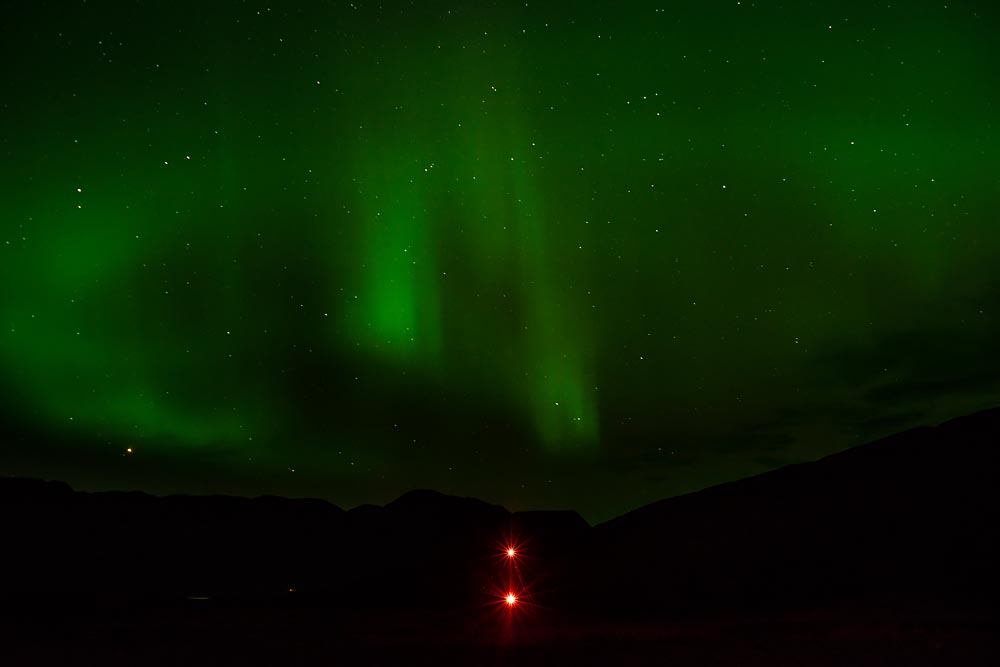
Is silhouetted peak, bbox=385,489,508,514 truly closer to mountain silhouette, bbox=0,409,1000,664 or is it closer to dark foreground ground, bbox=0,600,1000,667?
mountain silhouette, bbox=0,409,1000,664

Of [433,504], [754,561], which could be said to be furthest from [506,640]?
[433,504]

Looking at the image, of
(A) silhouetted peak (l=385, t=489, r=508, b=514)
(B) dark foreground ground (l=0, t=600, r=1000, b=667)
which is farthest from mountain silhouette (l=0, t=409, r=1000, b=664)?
(A) silhouetted peak (l=385, t=489, r=508, b=514)

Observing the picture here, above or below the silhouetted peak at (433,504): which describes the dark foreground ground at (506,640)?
below

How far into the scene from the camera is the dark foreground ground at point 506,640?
20.6 meters

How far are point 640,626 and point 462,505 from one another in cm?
16701

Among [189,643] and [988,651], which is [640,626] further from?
[189,643]

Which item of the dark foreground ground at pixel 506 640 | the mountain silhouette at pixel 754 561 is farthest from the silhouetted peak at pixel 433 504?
the dark foreground ground at pixel 506 640

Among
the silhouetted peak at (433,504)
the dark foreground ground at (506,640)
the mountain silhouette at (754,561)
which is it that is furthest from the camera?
the silhouetted peak at (433,504)

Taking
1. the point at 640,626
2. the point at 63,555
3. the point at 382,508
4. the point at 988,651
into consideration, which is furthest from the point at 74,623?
the point at 382,508

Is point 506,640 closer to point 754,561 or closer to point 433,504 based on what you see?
point 754,561

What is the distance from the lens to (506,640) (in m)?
24.4

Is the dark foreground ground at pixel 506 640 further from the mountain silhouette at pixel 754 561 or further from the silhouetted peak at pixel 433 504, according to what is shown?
the silhouetted peak at pixel 433 504

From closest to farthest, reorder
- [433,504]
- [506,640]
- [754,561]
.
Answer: [506,640], [754,561], [433,504]

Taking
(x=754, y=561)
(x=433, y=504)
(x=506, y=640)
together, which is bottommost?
(x=506, y=640)
